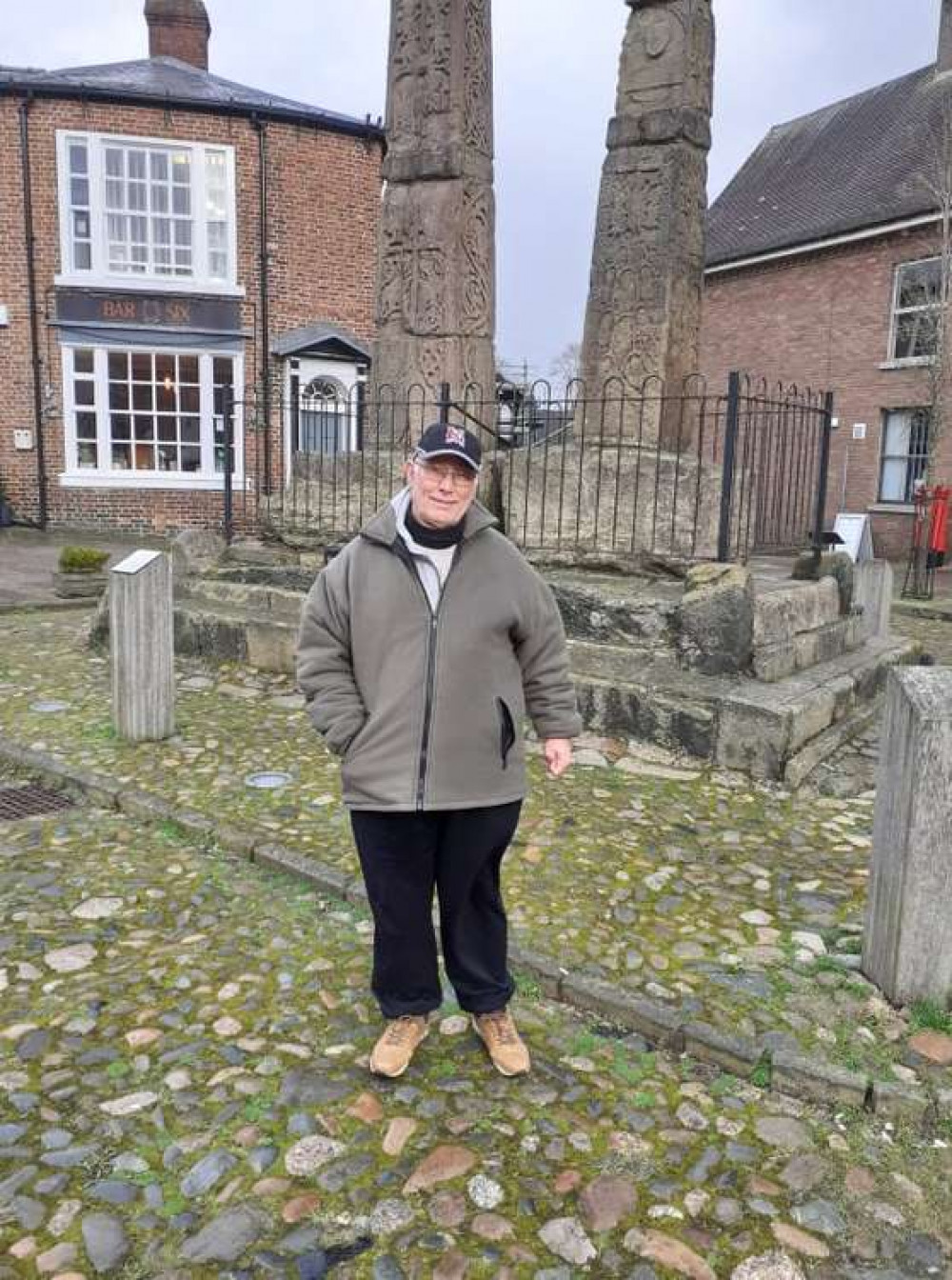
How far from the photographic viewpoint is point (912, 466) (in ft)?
63.4

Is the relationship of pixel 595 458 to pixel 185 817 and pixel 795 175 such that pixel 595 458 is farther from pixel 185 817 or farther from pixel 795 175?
pixel 795 175

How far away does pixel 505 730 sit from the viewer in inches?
101

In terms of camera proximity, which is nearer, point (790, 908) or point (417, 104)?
point (790, 908)

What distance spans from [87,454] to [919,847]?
701 inches

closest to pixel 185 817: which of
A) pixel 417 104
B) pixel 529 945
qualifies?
pixel 529 945

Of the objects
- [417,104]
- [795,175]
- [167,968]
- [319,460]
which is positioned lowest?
[167,968]

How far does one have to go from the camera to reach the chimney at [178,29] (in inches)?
813

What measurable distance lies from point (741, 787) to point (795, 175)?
22.2 meters

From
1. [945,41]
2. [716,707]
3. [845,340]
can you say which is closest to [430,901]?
[716,707]

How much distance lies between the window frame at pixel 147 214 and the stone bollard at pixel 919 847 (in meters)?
17.3

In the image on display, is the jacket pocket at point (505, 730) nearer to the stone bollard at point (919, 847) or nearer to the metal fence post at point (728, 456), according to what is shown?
the stone bollard at point (919, 847)

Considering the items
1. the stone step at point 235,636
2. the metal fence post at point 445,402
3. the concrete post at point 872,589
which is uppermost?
the metal fence post at point 445,402

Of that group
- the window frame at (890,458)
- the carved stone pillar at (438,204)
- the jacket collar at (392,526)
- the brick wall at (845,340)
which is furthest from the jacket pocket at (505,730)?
the window frame at (890,458)

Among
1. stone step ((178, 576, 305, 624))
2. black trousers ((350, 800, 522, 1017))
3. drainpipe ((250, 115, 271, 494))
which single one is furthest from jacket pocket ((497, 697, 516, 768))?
drainpipe ((250, 115, 271, 494))
